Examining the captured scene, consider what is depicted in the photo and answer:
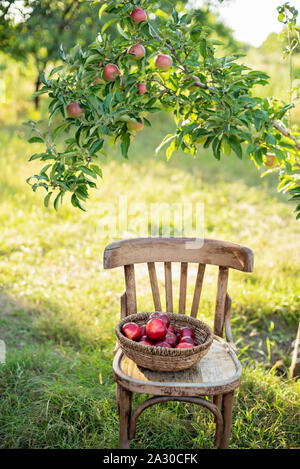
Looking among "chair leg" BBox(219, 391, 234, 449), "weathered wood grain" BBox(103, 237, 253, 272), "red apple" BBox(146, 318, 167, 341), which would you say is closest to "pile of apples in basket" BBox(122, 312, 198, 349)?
"red apple" BBox(146, 318, 167, 341)

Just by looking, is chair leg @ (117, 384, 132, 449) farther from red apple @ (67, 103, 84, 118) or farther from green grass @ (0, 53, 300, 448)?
red apple @ (67, 103, 84, 118)

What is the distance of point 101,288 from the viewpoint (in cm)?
385

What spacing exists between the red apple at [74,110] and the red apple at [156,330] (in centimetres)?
87

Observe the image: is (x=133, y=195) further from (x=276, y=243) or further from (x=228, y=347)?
(x=228, y=347)

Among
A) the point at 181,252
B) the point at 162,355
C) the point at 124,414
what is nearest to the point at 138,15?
the point at 181,252

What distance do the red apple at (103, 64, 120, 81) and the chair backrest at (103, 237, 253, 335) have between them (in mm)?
707

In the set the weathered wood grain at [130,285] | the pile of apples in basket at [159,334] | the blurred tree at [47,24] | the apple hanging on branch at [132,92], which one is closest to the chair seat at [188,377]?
the pile of apples in basket at [159,334]

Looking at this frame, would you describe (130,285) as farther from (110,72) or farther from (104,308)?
(104,308)

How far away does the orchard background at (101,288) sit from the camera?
2.23 metres

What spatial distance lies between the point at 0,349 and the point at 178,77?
1.96 meters

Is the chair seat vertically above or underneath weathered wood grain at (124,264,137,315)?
underneath

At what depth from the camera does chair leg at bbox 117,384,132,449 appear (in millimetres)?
1711

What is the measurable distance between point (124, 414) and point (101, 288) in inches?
85.4
